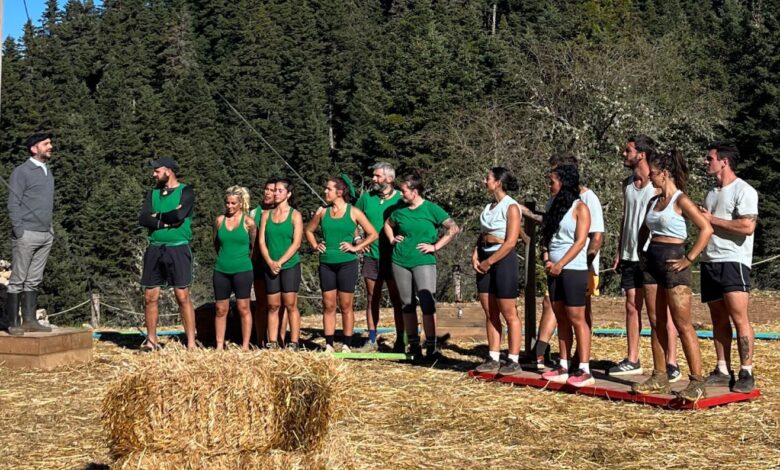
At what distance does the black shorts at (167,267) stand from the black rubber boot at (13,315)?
3.73 feet

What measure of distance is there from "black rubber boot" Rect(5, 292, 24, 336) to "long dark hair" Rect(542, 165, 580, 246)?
484cm

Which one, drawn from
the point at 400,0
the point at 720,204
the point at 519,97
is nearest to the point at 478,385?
the point at 720,204

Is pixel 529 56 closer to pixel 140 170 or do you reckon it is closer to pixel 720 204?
pixel 140 170

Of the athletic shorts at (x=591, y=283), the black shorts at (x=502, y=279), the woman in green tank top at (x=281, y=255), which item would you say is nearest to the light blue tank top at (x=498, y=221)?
the black shorts at (x=502, y=279)

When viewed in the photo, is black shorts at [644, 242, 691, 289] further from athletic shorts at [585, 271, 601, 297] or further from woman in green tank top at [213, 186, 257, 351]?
woman in green tank top at [213, 186, 257, 351]

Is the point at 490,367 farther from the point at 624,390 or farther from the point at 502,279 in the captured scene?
the point at 624,390

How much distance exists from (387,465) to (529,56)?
141ft

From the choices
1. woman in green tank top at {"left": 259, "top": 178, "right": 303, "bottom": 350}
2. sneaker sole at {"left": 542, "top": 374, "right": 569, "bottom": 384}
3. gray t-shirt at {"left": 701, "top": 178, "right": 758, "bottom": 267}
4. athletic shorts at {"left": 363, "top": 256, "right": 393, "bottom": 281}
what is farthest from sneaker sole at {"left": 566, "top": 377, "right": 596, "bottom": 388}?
woman in green tank top at {"left": 259, "top": 178, "right": 303, "bottom": 350}

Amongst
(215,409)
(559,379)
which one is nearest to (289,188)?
(559,379)

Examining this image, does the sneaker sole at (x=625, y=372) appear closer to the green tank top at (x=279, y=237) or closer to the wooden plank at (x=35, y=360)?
the green tank top at (x=279, y=237)

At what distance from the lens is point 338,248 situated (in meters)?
9.26

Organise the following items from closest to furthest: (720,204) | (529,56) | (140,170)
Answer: (720,204), (529,56), (140,170)

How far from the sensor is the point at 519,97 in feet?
129

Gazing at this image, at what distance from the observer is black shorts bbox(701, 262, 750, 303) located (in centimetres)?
709
